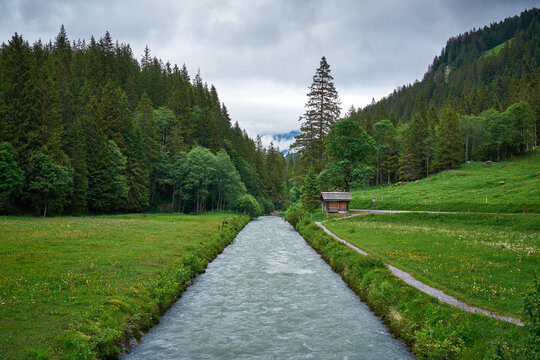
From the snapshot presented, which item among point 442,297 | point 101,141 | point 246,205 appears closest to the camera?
point 442,297

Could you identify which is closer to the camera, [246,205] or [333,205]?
[333,205]

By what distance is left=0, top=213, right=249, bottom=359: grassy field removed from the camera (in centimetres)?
974

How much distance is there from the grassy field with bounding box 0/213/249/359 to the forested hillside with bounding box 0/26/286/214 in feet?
78.8

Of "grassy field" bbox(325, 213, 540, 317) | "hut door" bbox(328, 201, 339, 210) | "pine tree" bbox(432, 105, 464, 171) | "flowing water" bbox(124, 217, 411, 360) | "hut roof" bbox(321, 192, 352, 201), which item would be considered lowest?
"flowing water" bbox(124, 217, 411, 360)

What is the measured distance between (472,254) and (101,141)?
63220 mm

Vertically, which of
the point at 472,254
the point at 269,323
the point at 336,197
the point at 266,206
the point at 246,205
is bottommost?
the point at 269,323

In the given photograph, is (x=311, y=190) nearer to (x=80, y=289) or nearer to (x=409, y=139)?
(x=409, y=139)

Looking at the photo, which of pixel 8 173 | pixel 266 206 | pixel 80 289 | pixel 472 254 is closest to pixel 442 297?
pixel 472 254

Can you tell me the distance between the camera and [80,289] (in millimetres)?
14141

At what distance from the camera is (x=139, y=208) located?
68438 mm

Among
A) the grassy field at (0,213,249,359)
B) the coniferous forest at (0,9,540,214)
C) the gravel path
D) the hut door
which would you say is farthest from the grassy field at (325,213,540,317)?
the coniferous forest at (0,9,540,214)

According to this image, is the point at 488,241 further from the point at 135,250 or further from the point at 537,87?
the point at 537,87

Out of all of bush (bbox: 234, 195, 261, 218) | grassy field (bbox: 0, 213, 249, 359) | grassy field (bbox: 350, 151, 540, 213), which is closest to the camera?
grassy field (bbox: 0, 213, 249, 359)

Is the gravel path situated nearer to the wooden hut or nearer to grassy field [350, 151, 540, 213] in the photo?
grassy field [350, 151, 540, 213]
